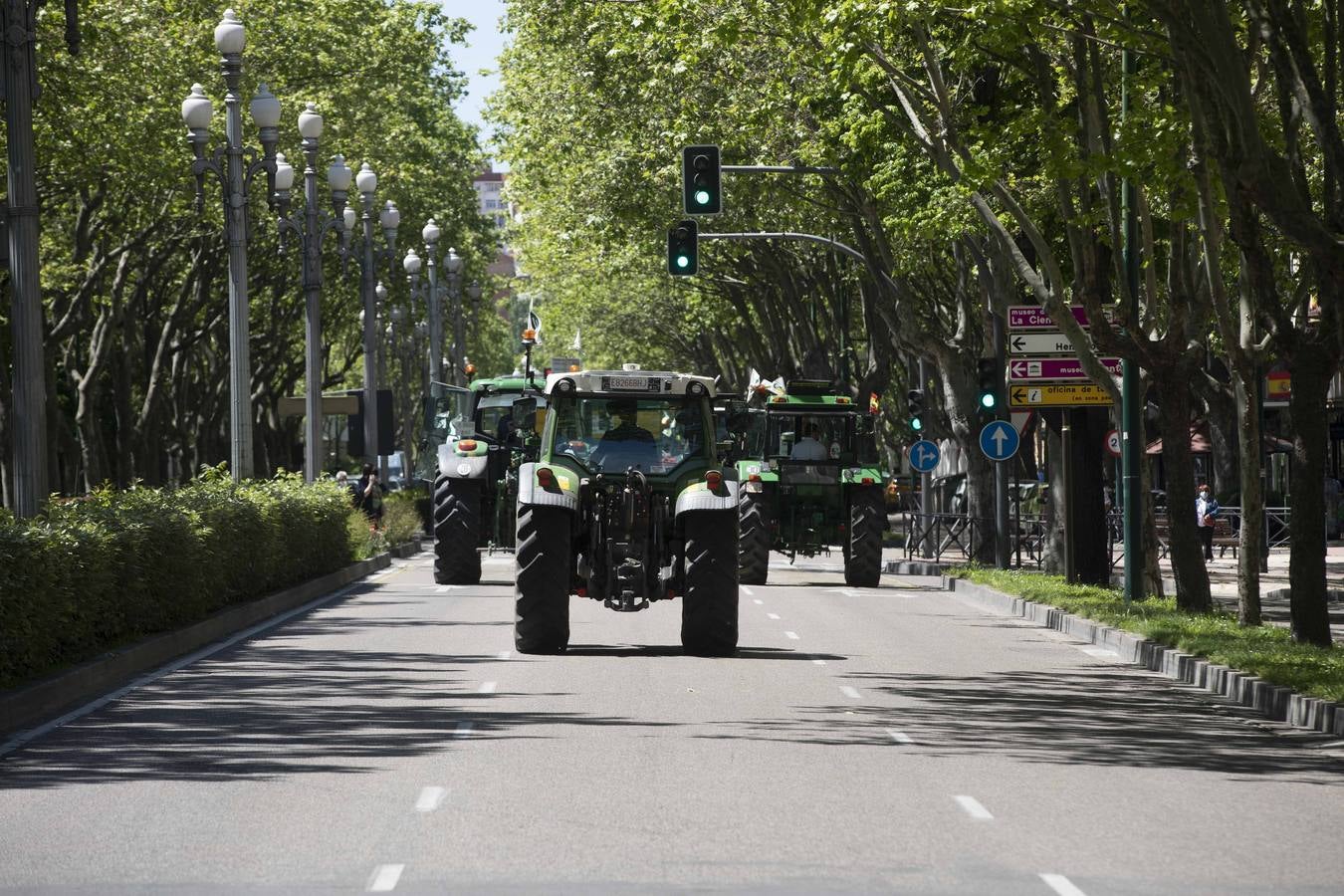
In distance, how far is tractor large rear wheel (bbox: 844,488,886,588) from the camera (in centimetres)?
3127

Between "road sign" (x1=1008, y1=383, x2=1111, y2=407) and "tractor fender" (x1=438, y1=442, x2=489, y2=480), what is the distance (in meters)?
6.83

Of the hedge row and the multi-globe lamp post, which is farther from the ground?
the multi-globe lamp post

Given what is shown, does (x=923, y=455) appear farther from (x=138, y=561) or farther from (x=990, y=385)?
(x=138, y=561)

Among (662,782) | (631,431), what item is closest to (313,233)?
(631,431)

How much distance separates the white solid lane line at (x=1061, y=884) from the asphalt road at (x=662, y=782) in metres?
0.02

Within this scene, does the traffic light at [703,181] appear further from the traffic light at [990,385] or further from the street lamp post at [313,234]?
the traffic light at [990,385]

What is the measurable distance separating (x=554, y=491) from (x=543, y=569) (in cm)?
68

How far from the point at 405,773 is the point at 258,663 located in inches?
285

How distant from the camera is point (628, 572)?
19.4 meters

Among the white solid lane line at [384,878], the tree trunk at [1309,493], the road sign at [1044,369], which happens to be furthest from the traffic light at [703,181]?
the white solid lane line at [384,878]

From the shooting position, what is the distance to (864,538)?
31.7 meters

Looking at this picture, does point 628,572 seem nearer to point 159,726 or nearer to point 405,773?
point 159,726

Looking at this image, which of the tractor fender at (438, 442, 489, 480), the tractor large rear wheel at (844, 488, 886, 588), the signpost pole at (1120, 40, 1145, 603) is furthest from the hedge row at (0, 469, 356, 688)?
the signpost pole at (1120, 40, 1145, 603)

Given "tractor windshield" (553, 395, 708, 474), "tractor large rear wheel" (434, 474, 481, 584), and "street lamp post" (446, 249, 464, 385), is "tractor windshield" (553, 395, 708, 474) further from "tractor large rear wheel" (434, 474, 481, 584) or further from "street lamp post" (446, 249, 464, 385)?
"street lamp post" (446, 249, 464, 385)
